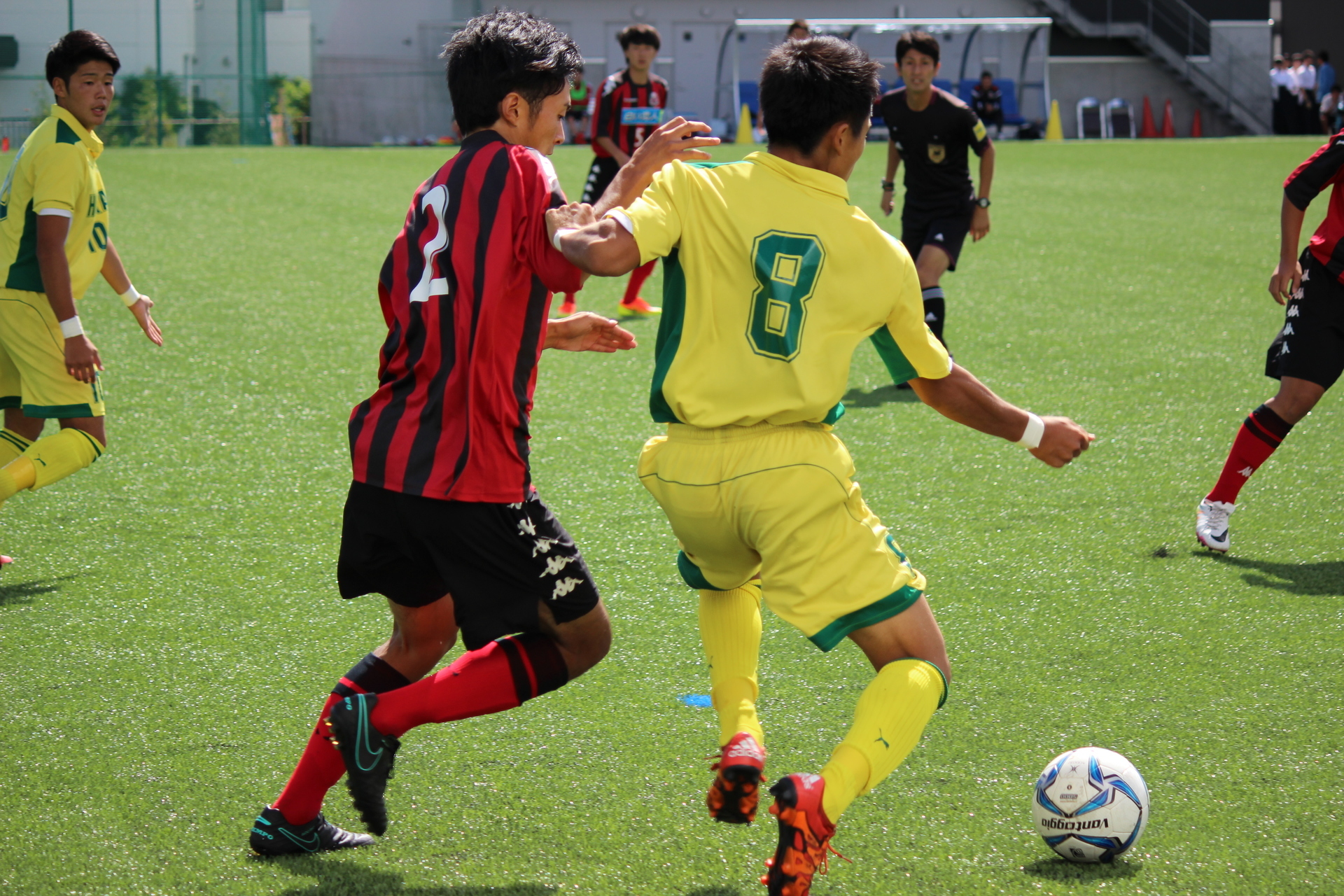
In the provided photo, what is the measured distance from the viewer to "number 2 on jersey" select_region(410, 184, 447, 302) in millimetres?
2582

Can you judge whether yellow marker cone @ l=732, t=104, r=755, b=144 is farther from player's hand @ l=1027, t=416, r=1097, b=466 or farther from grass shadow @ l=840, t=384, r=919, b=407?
player's hand @ l=1027, t=416, r=1097, b=466

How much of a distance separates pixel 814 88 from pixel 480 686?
57.7 inches

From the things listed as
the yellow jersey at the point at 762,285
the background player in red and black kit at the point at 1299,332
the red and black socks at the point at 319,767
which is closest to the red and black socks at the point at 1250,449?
the background player in red and black kit at the point at 1299,332

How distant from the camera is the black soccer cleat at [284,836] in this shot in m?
2.82

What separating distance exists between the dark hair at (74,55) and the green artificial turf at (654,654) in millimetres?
1868

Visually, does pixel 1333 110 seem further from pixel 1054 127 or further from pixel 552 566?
pixel 552 566

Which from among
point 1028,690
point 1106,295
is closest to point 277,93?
point 1106,295

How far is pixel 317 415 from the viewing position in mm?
7230

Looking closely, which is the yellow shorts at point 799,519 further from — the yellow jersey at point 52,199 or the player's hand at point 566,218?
the yellow jersey at point 52,199

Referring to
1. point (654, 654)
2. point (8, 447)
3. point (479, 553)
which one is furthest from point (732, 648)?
point (8, 447)

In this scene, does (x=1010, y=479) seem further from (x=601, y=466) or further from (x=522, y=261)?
(x=522, y=261)

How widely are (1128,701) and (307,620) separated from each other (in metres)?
2.70

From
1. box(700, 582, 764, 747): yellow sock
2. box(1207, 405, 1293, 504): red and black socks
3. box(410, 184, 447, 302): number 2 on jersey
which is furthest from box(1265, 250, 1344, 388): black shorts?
box(410, 184, 447, 302): number 2 on jersey

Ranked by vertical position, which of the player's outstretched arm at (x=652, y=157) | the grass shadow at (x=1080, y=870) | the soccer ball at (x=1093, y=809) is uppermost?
the player's outstretched arm at (x=652, y=157)
